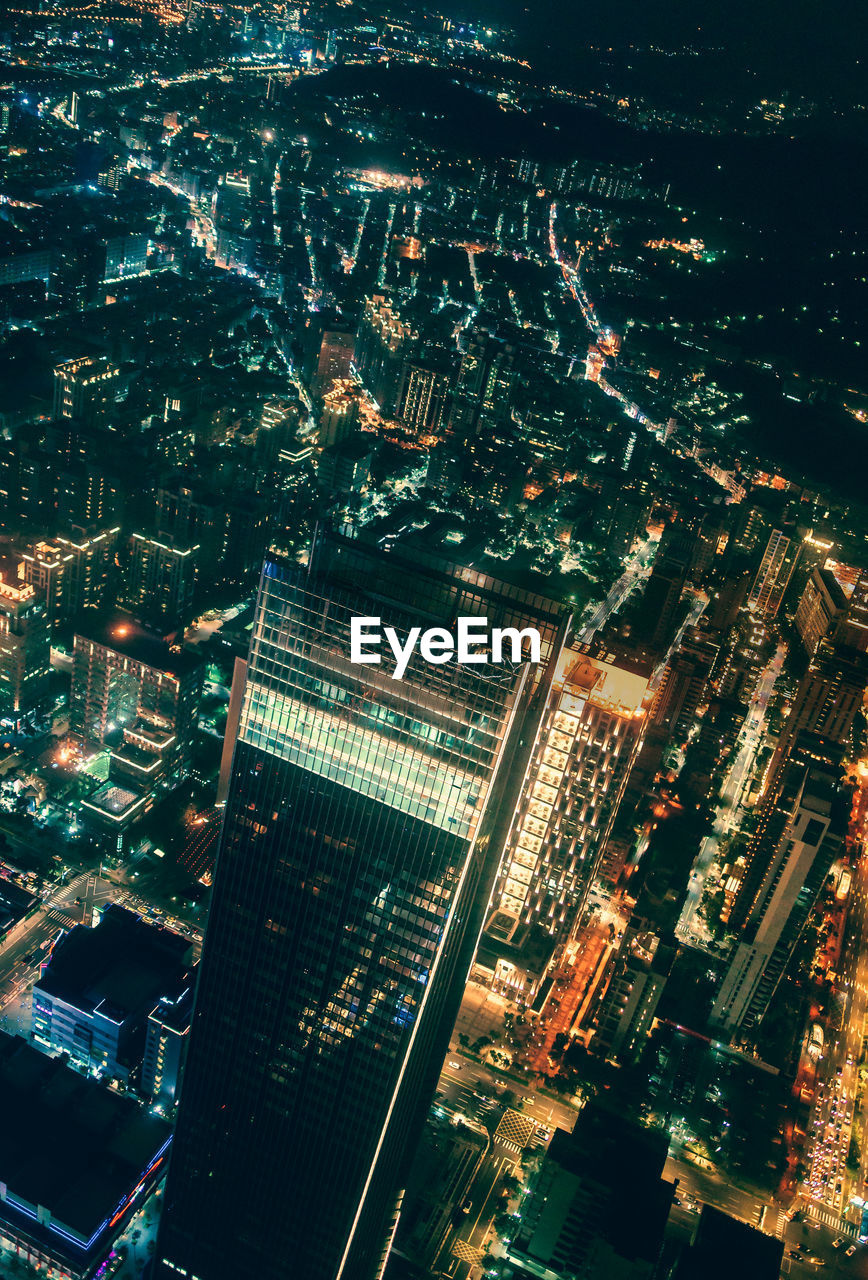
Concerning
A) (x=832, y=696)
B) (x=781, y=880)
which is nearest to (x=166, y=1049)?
(x=781, y=880)

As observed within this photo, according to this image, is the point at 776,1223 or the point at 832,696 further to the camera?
the point at 832,696

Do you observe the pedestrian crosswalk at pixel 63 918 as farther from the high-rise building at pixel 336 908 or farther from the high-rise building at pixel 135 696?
the high-rise building at pixel 336 908

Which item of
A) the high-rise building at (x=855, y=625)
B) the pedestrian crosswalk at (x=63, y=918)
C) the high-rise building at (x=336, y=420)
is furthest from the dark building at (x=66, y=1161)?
the high-rise building at (x=336, y=420)

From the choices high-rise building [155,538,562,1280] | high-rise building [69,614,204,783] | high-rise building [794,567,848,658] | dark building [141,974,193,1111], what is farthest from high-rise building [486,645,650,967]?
high-rise building [794,567,848,658]

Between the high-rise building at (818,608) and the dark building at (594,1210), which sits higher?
the high-rise building at (818,608)

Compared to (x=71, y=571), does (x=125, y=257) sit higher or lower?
higher

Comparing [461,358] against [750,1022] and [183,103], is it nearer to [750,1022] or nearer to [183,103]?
[750,1022]

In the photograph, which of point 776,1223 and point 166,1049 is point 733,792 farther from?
point 166,1049
